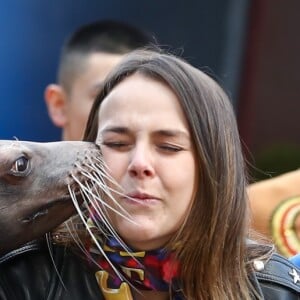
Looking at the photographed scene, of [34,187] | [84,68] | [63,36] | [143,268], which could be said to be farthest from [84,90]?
[143,268]

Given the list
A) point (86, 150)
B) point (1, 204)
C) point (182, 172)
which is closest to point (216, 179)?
point (182, 172)

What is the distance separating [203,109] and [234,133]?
0.40 feet

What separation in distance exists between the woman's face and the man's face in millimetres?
1628

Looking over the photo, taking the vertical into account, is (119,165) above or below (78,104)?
above

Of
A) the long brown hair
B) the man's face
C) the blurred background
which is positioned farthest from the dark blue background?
the long brown hair

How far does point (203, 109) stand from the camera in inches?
97.3

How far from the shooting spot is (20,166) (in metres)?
2.55

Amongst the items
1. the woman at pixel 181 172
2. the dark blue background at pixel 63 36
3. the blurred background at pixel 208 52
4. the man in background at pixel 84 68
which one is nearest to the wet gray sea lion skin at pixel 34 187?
the woman at pixel 181 172

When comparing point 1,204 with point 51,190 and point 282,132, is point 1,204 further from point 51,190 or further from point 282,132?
point 282,132

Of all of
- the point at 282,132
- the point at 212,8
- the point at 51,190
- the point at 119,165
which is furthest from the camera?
the point at 282,132

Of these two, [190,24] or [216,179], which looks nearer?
[216,179]

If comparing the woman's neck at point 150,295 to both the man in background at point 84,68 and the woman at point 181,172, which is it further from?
the man in background at point 84,68

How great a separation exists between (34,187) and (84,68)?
70.0 inches

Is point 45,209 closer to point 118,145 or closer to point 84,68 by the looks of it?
point 118,145
